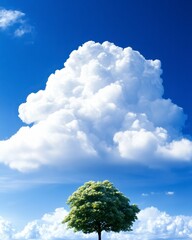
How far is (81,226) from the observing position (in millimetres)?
66688

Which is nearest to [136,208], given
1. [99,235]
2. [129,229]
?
[129,229]

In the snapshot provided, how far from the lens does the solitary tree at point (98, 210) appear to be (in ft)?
212

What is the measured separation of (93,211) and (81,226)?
15.6 feet

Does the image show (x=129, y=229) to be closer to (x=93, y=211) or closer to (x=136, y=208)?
(x=136, y=208)

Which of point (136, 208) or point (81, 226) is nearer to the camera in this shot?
point (81, 226)

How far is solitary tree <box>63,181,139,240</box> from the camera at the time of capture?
2549 inches

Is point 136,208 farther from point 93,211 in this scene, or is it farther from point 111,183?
A: point 93,211

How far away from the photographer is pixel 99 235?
6700cm

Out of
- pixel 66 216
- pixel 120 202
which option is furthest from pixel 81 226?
pixel 120 202

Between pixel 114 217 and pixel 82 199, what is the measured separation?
21.1 feet

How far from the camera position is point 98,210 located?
209 ft

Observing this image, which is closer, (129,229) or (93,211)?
(93,211)

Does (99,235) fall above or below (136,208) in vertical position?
below

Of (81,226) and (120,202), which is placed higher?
(120,202)
